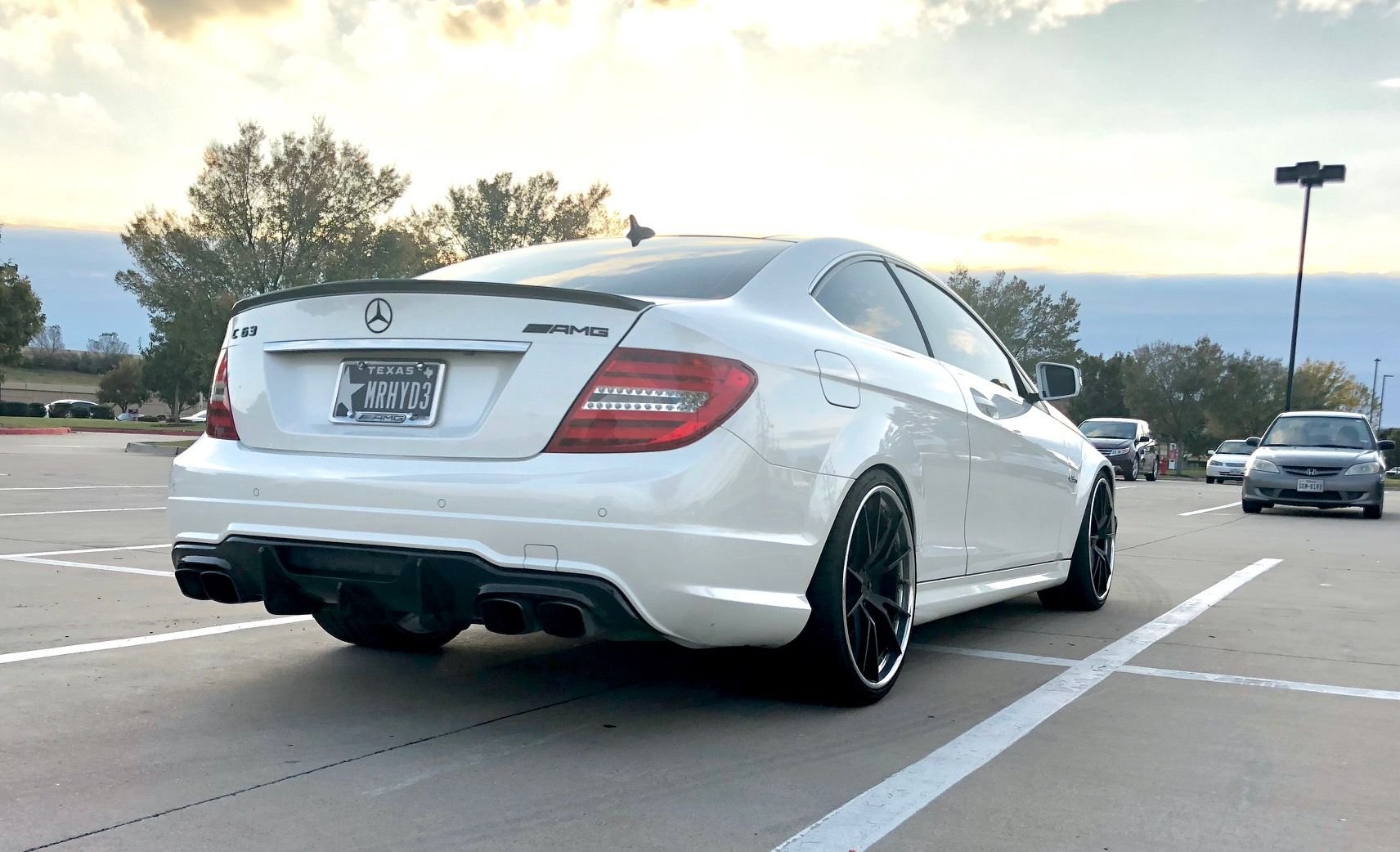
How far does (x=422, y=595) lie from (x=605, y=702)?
92cm

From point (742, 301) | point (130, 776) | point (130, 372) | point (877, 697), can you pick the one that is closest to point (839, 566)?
point (877, 697)

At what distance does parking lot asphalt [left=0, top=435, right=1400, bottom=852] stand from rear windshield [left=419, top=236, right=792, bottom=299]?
52.4 inches

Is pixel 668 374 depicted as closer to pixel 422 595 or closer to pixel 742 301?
pixel 742 301

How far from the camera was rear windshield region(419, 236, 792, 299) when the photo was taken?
4.11m

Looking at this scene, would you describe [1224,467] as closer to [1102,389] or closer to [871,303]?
[871,303]

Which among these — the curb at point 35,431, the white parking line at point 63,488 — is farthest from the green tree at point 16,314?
the white parking line at point 63,488

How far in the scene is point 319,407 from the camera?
3875 millimetres

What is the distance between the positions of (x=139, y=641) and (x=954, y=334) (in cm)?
361

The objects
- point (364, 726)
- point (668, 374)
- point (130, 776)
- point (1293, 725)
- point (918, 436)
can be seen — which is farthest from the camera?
point (918, 436)

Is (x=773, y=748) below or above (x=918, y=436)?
below

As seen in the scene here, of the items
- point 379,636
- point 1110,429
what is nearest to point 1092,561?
point 379,636

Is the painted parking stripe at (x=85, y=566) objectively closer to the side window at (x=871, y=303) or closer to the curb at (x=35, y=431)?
the side window at (x=871, y=303)

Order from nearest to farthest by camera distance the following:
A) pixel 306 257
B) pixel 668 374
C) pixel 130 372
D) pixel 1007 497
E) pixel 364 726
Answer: pixel 668 374 → pixel 364 726 → pixel 1007 497 → pixel 306 257 → pixel 130 372

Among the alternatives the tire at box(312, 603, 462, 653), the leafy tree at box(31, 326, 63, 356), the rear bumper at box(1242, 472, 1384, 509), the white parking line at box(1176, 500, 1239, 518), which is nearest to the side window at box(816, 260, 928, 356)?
the tire at box(312, 603, 462, 653)
